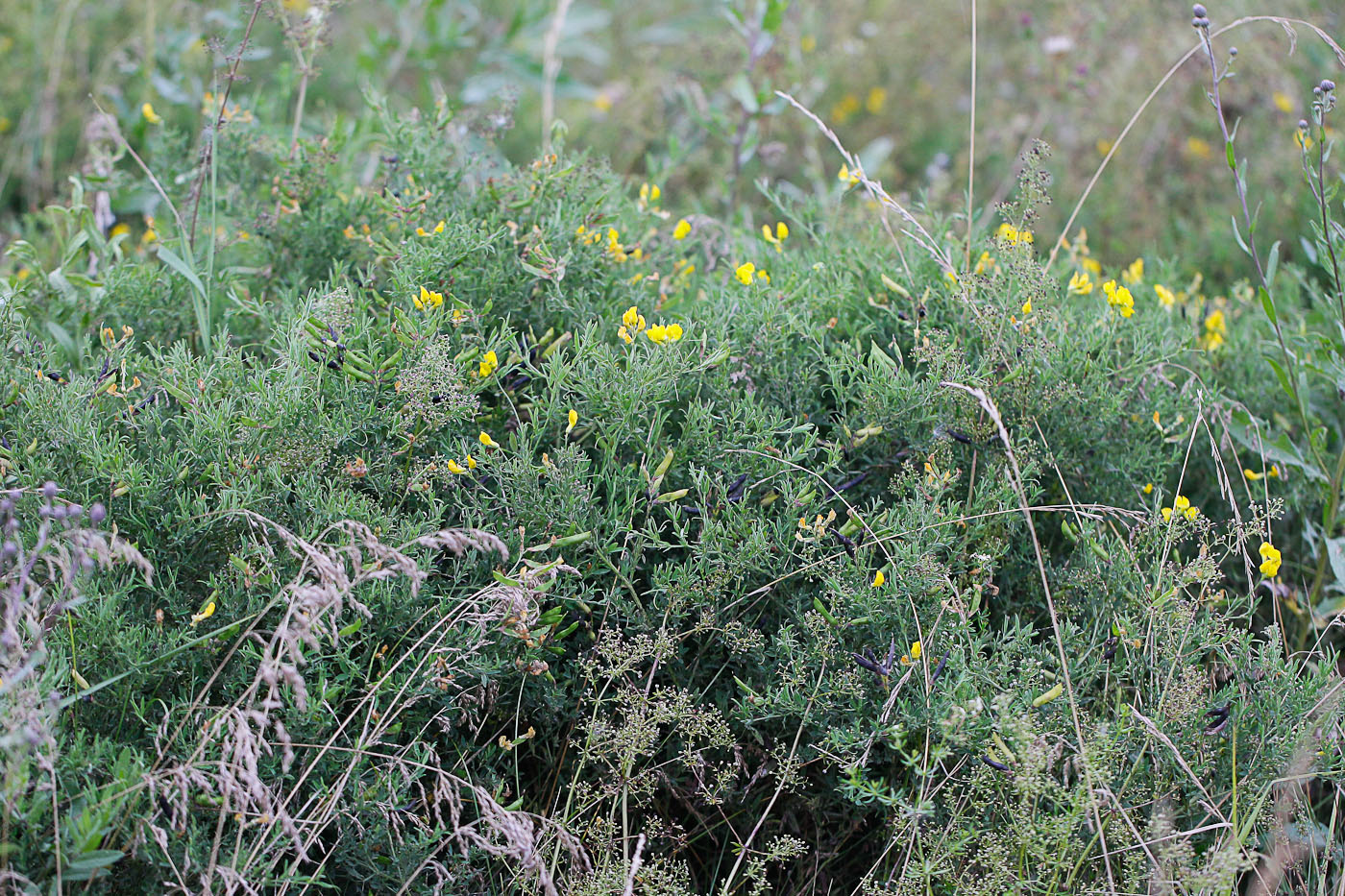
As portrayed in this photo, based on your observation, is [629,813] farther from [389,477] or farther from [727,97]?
[727,97]

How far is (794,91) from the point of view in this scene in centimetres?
365

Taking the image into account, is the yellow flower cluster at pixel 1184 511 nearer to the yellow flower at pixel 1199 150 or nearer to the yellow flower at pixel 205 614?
the yellow flower at pixel 205 614

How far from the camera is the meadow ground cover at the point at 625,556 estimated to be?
5.87 feet

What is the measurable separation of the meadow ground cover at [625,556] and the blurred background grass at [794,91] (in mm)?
1122

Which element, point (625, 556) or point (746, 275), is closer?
point (625, 556)

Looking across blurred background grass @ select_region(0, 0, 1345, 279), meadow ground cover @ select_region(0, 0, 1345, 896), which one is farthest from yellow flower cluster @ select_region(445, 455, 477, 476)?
blurred background grass @ select_region(0, 0, 1345, 279)

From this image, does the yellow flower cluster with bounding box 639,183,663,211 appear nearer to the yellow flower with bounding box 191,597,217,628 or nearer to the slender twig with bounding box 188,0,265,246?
the slender twig with bounding box 188,0,265,246

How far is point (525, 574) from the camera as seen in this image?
1884 mm

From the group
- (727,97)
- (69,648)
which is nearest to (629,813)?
(69,648)

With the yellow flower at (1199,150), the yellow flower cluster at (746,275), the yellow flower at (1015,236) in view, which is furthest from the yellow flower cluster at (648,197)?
the yellow flower at (1199,150)

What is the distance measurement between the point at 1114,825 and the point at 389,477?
1497mm

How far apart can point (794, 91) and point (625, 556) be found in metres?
2.19

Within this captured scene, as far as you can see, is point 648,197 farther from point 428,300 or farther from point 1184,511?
point 1184,511

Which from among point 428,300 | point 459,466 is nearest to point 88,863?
point 459,466
